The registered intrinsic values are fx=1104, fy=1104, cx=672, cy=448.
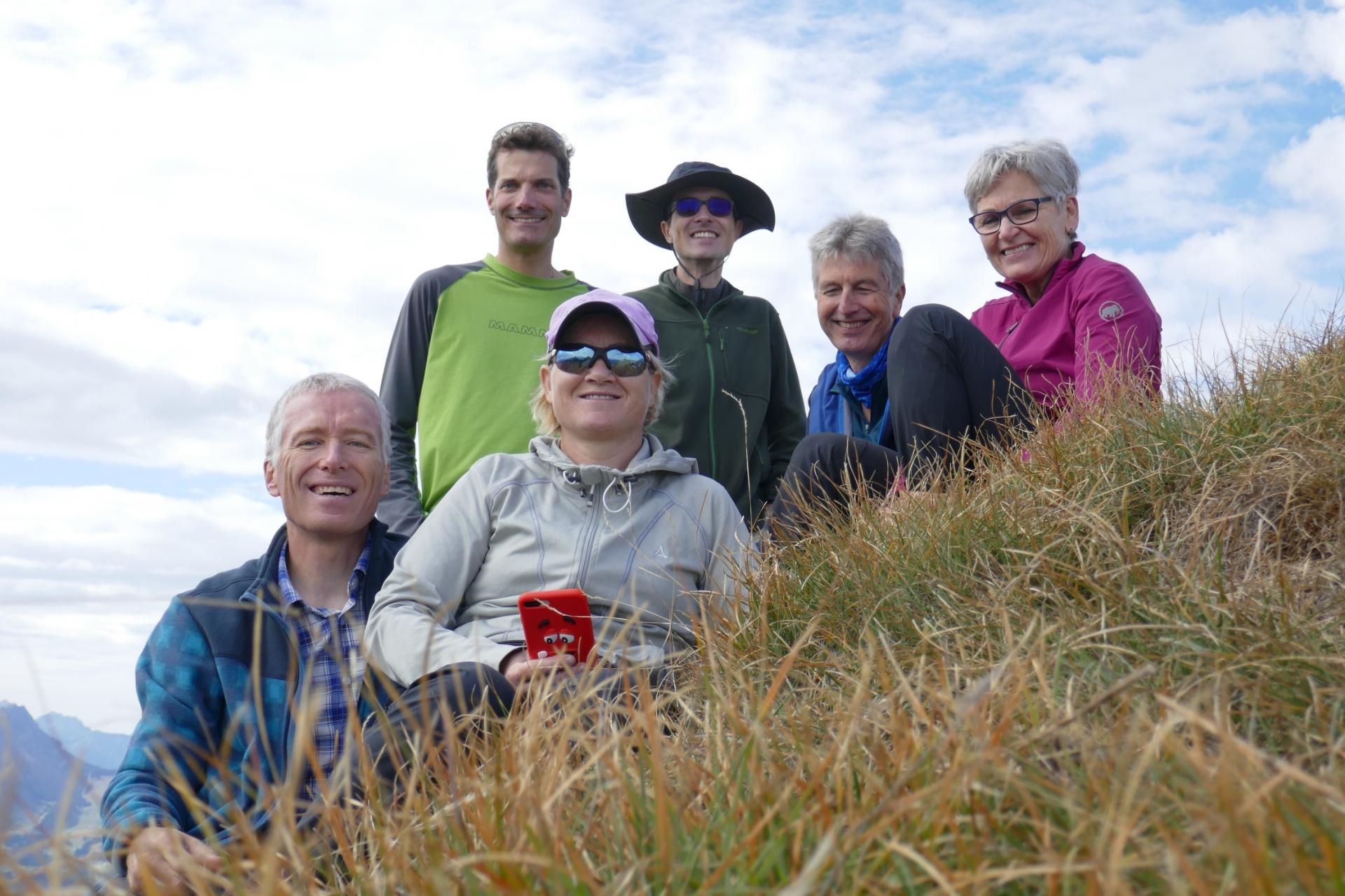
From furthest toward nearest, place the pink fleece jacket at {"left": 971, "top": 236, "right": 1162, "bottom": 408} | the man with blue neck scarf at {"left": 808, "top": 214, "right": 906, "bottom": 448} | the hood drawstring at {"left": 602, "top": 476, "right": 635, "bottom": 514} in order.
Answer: the man with blue neck scarf at {"left": 808, "top": 214, "right": 906, "bottom": 448} → the pink fleece jacket at {"left": 971, "top": 236, "right": 1162, "bottom": 408} → the hood drawstring at {"left": 602, "top": 476, "right": 635, "bottom": 514}

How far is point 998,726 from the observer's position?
6.38 feet

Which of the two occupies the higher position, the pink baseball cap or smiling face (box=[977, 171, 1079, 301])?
smiling face (box=[977, 171, 1079, 301])

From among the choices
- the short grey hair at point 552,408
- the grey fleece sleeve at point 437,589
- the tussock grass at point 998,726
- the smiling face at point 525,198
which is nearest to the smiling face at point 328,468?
the grey fleece sleeve at point 437,589

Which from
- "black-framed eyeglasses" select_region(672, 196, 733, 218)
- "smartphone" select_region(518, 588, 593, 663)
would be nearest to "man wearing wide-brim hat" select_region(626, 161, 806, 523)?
"black-framed eyeglasses" select_region(672, 196, 733, 218)

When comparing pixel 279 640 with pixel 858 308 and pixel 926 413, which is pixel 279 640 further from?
pixel 858 308


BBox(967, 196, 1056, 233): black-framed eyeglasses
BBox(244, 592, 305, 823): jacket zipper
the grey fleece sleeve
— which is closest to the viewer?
BBox(244, 592, 305, 823): jacket zipper

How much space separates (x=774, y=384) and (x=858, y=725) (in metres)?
4.61

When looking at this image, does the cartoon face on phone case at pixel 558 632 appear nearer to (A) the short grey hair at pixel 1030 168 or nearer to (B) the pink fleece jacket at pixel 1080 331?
(B) the pink fleece jacket at pixel 1080 331

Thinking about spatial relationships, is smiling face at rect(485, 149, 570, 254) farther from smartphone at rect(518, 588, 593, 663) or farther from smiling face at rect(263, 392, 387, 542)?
smartphone at rect(518, 588, 593, 663)

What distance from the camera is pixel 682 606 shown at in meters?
4.01

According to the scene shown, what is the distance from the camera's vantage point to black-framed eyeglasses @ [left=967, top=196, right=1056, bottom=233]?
5355 millimetres

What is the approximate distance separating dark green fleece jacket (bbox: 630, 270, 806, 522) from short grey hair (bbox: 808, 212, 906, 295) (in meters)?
0.72

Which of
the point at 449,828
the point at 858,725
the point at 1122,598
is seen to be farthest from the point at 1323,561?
the point at 449,828

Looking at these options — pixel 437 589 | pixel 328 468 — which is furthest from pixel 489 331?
pixel 437 589
